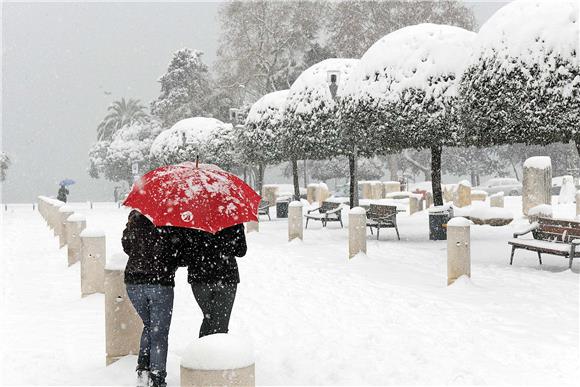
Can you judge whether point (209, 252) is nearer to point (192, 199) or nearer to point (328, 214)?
point (192, 199)

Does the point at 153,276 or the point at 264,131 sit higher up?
the point at 264,131

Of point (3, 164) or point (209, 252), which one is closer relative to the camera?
point (209, 252)

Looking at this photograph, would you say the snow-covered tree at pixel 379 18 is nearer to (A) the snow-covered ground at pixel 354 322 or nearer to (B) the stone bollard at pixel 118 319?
(A) the snow-covered ground at pixel 354 322

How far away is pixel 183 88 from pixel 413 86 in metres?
38.9

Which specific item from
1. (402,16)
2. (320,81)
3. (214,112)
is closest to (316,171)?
(214,112)

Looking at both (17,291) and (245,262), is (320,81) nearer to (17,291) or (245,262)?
(245,262)

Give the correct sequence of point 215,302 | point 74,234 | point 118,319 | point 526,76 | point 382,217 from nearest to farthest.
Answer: point 215,302 < point 118,319 < point 526,76 < point 74,234 < point 382,217

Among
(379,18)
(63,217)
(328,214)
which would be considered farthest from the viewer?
(379,18)

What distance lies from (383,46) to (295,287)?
8.65 metres

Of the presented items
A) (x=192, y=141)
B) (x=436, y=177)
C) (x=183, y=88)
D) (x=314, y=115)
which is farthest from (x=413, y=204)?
(x=183, y=88)

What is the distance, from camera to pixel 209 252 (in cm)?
501

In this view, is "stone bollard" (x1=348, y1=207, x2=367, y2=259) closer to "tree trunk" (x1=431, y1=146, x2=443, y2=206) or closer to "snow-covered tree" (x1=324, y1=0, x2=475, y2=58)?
"tree trunk" (x1=431, y1=146, x2=443, y2=206)

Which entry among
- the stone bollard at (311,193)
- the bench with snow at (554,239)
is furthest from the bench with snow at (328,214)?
the stone bollard at (311,193)

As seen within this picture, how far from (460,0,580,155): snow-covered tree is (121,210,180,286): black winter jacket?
8.44 metres
